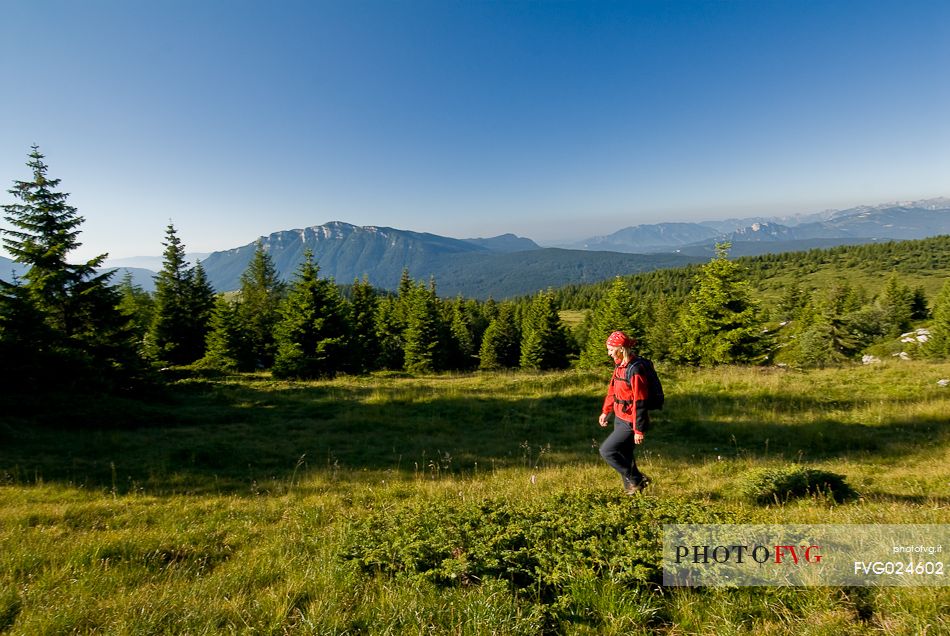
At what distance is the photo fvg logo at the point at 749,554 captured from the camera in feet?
10.4

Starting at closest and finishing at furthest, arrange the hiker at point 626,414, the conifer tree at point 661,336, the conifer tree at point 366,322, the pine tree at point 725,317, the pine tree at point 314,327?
1. the hiker at point 626,414
2. the pine tree at point 314,327
3. the pine tree at point 725,317
4. the conifer tree at point 366,322
5. the conifer tree at point 661,336

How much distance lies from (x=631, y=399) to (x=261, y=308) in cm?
3888

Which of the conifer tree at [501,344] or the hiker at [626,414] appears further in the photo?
the conifer tree at [501,344]

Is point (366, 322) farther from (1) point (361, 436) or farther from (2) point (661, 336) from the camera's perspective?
(2) point (661, 336)

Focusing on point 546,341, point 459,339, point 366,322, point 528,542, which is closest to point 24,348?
point 528,542

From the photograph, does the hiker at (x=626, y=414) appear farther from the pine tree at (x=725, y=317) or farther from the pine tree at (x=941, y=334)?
the pine tree at (x=941, y=334)

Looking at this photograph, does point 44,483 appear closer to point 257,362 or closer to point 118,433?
point 118,433

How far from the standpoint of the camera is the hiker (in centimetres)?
536

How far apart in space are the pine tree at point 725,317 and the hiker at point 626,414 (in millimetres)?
25221

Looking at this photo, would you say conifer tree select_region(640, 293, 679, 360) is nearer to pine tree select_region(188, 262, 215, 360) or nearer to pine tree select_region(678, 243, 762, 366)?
pine tree select_region(678, 243, 762, 366)

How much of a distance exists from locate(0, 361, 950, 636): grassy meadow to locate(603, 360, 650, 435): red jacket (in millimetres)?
998

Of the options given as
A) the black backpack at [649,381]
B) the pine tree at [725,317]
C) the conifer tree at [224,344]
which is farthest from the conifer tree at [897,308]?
the conifer tree at [224,344]

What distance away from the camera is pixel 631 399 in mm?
5496

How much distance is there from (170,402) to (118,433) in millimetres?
5465
